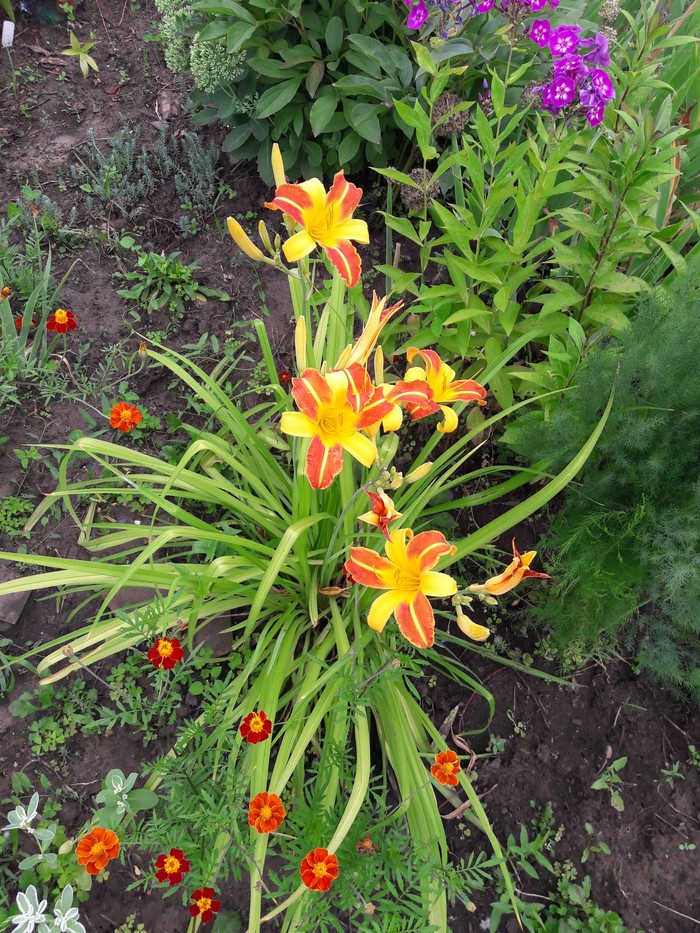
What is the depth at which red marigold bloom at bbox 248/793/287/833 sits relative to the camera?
4.14 feet

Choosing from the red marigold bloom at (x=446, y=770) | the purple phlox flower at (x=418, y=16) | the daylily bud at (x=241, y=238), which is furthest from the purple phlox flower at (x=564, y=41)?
the red marigold bloom at (x=446, y=770)

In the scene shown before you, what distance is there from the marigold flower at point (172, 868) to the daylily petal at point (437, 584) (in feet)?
2.62

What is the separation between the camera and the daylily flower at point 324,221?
50.4 inches

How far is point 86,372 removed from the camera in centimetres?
247

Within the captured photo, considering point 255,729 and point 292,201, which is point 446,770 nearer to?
point 255,729

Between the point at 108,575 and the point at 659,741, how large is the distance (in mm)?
1775

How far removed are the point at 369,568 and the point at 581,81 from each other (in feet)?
4.46

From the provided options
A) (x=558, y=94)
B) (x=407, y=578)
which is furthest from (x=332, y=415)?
(x=558, y=94)

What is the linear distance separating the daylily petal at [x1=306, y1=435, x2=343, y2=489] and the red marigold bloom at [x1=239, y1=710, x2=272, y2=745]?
0.58 m

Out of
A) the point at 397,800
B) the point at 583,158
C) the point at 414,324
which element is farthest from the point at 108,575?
the point at 583,158

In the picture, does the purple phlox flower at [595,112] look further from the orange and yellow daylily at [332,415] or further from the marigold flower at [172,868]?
the marigold flower at [172,868]

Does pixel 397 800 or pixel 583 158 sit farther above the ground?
pixel 583 158

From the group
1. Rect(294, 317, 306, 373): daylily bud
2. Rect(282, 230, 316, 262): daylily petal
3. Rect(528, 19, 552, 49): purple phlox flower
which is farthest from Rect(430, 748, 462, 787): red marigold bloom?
Rect(528, 19, 552, 49): purple phlox flower

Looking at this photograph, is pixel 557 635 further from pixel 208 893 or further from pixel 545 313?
pixel 208 893
